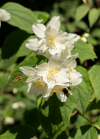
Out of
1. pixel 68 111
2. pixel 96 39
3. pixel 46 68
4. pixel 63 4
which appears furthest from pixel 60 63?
pixel 63 4

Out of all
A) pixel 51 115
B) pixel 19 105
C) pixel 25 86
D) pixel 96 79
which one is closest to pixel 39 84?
pixel 51 115

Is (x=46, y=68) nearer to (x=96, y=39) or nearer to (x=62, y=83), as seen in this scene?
(x=62, y=83)

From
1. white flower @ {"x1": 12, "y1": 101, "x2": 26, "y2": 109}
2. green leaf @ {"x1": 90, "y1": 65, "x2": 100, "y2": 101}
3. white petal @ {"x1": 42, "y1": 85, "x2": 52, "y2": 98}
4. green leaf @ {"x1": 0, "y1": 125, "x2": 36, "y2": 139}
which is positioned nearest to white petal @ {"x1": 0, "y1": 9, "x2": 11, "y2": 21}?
white petal @ {"x1": 42, "y1": 85, "x2": 52, "y2": 98}

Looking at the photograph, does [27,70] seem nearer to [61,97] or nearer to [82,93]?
[61,97]

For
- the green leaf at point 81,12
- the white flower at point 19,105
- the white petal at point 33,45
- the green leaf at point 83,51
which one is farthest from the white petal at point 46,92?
the white flower at point 19,105

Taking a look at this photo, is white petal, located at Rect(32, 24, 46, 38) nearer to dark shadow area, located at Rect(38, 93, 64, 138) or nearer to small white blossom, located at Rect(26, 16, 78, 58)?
small white blossom, located at Rect(26, 16, 78, 58)

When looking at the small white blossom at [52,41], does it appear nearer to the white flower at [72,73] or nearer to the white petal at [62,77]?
the white flower at [72,73]
